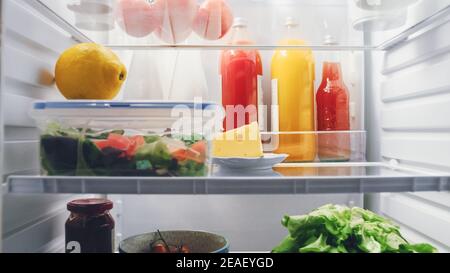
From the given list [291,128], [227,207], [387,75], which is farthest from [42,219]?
[387,75]

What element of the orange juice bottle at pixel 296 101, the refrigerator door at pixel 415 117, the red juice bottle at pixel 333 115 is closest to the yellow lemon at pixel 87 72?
the orange juice bottle at pixel 296 101

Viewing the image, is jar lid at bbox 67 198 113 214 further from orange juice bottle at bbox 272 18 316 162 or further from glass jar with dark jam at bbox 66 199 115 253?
orange juice bottle at bbox 272 18 316 162

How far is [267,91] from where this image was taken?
3.72 ft

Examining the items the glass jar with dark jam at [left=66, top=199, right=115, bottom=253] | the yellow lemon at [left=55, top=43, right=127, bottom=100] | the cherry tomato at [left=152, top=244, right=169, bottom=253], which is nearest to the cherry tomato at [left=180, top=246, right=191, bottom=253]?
the cherry tomato at [left=152, top=244, right=169, bottom=253]

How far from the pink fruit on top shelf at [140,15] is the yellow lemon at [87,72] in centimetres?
16

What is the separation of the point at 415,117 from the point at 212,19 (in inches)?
21.7

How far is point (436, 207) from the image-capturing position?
0.93 m

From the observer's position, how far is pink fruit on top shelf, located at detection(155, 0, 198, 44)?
3.19ft

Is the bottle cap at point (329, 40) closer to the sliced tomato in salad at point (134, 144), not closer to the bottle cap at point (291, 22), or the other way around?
the bottle cap at point (291, 22)

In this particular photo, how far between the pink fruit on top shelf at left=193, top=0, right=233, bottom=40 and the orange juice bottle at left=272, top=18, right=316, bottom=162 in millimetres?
168

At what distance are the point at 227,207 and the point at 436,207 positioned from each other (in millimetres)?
554

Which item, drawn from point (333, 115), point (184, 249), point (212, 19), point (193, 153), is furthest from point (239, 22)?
point (184, 249)

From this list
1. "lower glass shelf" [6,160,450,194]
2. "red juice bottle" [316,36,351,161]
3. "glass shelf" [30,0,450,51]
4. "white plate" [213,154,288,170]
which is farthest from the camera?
"red juice bottle" [316,36,351,161]

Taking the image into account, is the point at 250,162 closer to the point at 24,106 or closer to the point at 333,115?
the point at 333,115
